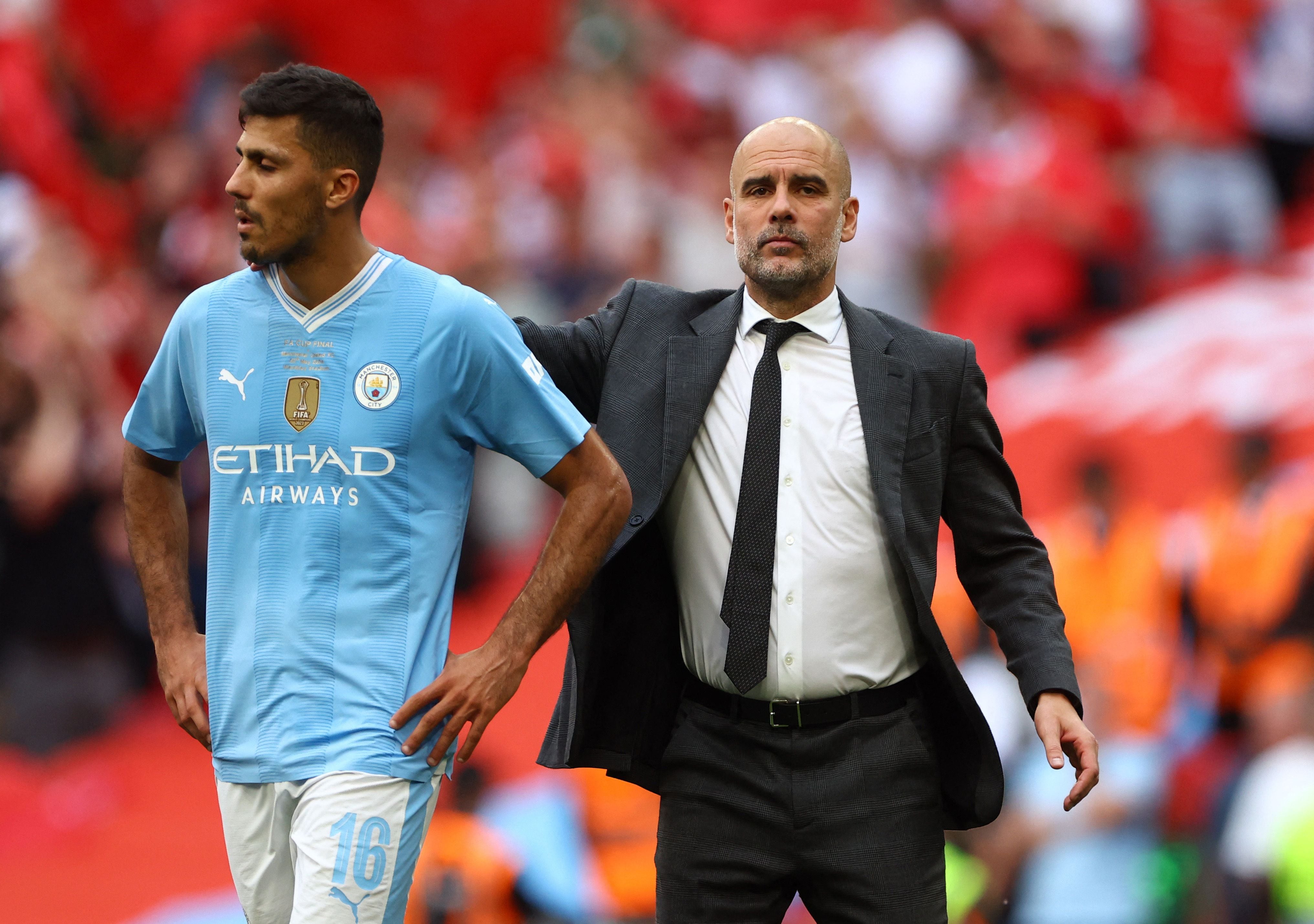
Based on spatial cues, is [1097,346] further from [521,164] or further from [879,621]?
[879,621]

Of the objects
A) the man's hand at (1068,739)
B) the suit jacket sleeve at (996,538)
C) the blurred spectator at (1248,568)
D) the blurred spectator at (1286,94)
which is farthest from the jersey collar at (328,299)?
the blurred spectator at (1286,94)

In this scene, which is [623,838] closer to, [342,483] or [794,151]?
[794,151]

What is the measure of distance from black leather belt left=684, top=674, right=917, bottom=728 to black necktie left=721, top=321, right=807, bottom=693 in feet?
0.22

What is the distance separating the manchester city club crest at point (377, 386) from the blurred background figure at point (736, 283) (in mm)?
4113

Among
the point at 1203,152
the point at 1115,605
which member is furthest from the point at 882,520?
the point at 1203,152

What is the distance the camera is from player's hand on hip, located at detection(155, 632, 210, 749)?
250 centimetres

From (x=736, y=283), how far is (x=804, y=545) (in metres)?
5.07

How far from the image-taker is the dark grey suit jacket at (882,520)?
2750mm

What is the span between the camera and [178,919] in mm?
6324

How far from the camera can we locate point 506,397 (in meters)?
2.46

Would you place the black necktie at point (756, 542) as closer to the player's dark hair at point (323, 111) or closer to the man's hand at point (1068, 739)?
the man's hand at point (1068, 739)

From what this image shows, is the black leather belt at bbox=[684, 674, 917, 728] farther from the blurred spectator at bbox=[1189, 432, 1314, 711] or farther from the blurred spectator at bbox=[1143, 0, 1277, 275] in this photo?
the blurred spectator at bbox=[1143, 0, 1277, 275]

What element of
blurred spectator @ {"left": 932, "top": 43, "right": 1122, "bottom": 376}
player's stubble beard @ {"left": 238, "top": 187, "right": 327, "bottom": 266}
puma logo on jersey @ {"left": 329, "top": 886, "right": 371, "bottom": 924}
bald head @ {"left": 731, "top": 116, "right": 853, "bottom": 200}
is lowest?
puma logo on jersey @ {"left": 329, "top": 886, "right": 371, "bottom": 924}

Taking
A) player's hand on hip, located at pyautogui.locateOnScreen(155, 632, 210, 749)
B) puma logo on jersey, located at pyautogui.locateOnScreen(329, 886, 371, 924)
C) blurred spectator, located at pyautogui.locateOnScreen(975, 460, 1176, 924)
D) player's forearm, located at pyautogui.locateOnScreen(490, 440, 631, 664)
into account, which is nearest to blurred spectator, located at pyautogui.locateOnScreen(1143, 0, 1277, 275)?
blurred spectator, located at pyautogui.locateOnScreen(975, 460, 1176, 924)
